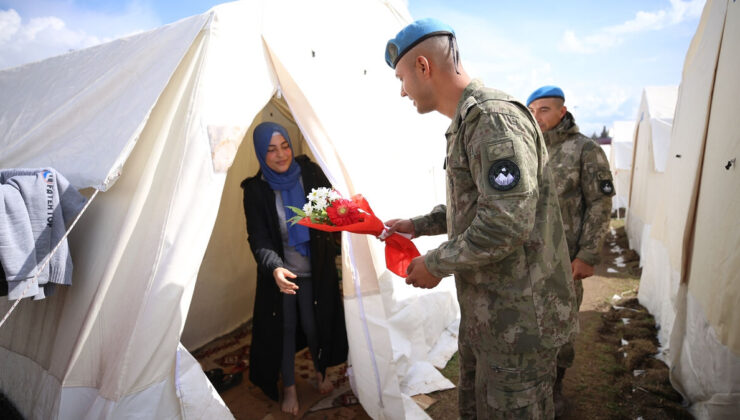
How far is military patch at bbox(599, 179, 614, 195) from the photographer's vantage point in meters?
2.77

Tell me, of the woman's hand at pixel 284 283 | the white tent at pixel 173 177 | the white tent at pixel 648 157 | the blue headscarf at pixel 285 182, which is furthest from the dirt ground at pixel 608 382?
the white tent at pixel 648 157

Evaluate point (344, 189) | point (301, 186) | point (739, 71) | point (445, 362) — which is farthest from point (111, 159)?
point (739, 71)

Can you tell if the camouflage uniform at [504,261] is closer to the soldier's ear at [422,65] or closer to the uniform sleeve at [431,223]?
the soldier's ear at [422,65]

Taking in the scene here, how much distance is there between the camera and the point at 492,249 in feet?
4.75

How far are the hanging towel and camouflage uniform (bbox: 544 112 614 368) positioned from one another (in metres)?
3.24

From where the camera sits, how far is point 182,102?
2.53 m

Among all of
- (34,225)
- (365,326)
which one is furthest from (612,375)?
(34,225)

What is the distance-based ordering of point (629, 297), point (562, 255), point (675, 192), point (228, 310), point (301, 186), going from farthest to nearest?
point (629, 297) < point (228, 310) < point (675, 192) < point (301, 186) < point (562, 255)

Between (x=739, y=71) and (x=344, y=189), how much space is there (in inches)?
102

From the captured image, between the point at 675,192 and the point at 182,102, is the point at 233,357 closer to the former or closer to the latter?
the point at 182,102

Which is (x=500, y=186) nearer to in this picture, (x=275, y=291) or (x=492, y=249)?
(x=492, y=249)

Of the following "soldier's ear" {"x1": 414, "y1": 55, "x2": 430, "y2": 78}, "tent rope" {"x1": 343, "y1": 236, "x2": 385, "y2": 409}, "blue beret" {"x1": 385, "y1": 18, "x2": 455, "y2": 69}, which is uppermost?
"blue beret" {"x1": 385, "y1": 18, "x2": 455, "y2": 69}

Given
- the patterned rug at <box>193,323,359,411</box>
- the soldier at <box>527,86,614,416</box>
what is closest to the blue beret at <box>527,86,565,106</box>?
the soldier at <box>527,86,614,416</box>

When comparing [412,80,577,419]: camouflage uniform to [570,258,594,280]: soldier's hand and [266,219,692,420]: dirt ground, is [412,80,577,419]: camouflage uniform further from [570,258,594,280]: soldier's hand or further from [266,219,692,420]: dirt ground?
[266,219,692,420]: dirt ground
